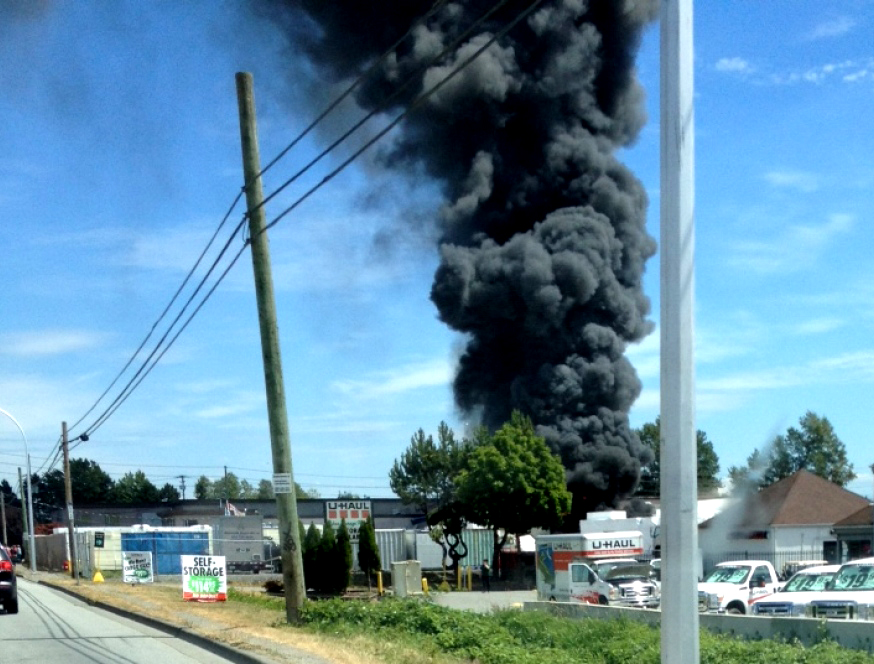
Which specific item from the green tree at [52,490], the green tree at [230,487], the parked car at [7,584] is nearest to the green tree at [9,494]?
the green tree at [52,490]

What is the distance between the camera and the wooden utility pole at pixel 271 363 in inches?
610

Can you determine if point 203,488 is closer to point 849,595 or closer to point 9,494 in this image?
point 9,494

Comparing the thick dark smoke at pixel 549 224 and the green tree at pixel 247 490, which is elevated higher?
the thick dark smoke at pixel 549 224

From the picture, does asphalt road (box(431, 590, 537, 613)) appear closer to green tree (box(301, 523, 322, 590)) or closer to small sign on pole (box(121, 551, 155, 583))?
green tree (box(301, 523, 322, 590))

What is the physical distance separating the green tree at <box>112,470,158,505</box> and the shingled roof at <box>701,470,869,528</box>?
96411 millimetres

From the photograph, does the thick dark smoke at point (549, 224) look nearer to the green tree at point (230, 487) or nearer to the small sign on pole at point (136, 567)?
the small sign on pole at point (136, 567)

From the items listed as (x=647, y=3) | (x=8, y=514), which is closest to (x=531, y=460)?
(x=647, y=3)

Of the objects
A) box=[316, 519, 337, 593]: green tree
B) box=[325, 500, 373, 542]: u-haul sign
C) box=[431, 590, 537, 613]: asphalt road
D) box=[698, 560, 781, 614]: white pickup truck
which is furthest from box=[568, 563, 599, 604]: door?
box=[325, 500, 373, 542]: u-haul sign

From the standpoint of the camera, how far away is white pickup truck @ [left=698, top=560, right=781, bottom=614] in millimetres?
25766

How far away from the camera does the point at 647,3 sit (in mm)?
52219

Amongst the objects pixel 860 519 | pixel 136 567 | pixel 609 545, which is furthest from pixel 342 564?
pixel 860 519

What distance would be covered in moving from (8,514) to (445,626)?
9203cm

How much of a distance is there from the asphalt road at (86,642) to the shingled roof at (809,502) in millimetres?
22627

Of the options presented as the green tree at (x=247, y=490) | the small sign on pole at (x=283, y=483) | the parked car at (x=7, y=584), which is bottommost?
the green tree at (x=247, y=490)
